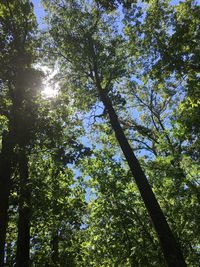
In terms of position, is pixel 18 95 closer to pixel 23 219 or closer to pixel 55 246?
pixel 23 219

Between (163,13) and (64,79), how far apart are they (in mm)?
6621

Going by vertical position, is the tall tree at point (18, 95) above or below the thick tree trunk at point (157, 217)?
above

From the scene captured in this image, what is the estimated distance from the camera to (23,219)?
512 inches

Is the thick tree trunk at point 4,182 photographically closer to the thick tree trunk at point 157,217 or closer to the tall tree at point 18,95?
the tall tree at point 18,95

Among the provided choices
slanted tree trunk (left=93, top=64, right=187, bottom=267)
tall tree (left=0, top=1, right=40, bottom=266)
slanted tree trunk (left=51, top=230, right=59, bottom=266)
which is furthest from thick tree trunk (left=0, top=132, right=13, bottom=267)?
slanted tree trunk (left=51, top=230, right=59, bottom=266)

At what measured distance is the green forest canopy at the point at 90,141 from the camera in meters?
11.6

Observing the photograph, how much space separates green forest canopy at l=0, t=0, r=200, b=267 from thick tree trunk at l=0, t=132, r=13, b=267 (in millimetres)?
35

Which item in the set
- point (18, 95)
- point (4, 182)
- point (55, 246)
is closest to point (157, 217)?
point (4, 182)

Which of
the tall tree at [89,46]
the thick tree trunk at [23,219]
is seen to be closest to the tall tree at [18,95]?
the thick tree trunk at [23,219]

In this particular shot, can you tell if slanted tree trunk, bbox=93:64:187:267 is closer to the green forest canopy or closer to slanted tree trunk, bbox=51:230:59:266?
the green forest canopy

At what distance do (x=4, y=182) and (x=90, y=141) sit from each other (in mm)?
→ 10847

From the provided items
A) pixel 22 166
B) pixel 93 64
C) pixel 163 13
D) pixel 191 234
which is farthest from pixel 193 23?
pixel 191 234

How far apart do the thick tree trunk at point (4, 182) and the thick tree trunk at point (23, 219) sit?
0.62 m

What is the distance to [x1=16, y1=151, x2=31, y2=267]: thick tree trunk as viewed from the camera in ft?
38.1
